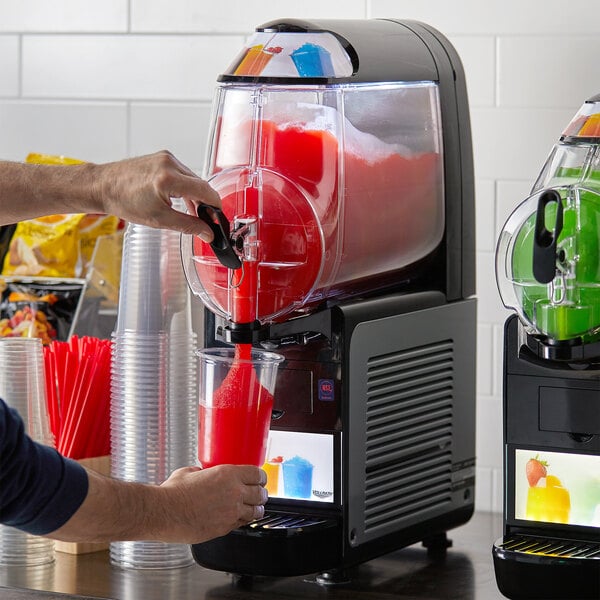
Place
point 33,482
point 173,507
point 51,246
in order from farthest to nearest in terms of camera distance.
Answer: point 51,246 → point 173,507 → point 33,482

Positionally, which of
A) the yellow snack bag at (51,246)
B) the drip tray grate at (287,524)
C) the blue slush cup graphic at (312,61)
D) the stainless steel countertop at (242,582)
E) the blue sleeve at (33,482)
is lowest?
the stainless steel countertop at (242,582)

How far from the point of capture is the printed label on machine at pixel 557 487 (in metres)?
1.33

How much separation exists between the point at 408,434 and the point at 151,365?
1.04 ft

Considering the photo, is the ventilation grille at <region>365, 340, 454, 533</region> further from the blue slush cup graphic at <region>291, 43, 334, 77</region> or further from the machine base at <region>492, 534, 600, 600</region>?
the blue slush cup graphic at <region>291, 43, 334, 77</region>

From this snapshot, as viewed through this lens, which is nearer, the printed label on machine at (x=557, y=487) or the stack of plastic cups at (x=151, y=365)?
the printed label on machine at (x=557, y=487)

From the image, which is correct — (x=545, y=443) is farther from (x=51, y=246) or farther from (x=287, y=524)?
(x=51, y=246)

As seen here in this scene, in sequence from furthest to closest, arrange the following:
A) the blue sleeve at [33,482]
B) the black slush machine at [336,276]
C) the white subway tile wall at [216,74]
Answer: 1. the white subway tile wall at [216,74]
2. the black slush machine at [336,276]
3. the blue sleeve at [33,482]

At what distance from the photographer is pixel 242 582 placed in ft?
4.91

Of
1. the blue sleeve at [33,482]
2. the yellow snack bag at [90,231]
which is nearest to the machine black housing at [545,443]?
the blue sleeve at [33,482]

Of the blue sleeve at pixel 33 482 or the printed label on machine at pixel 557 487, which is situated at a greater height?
the blue sleeve at pixel 33 482

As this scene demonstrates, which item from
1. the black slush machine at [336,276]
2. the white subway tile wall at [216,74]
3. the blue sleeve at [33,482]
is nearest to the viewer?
the blue sleeve at [33,482]

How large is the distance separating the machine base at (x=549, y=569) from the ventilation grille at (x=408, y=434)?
0.63ft

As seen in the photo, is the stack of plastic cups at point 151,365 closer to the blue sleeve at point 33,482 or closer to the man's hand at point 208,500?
the man's hand at point 208,500

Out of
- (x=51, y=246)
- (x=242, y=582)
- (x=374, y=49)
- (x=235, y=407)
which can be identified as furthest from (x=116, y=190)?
(x=51, y=246)
